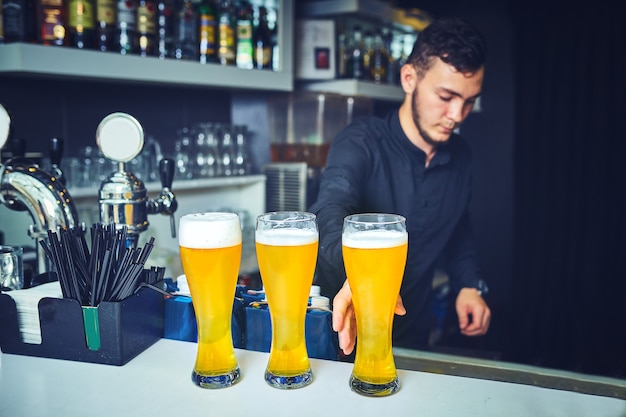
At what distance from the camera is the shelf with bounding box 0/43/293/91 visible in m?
1.60

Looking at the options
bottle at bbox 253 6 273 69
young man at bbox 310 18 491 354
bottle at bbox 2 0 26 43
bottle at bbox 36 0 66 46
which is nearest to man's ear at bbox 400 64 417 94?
young man at bbox 310 18 491 354

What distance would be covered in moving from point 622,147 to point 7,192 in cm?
220

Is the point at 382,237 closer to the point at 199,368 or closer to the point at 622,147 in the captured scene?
the point at 199,368

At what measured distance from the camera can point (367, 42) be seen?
2615mm

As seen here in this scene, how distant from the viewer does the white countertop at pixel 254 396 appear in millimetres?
756

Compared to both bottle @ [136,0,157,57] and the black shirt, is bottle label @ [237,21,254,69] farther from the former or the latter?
the black shirt

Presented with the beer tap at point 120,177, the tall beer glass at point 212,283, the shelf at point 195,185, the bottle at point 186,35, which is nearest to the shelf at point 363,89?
the shelf at point 195,185

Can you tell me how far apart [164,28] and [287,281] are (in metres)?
1.52

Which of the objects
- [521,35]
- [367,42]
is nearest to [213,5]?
[367,42]

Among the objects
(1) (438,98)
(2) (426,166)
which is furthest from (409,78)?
(2) (426,166)

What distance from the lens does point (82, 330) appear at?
3.00 feet

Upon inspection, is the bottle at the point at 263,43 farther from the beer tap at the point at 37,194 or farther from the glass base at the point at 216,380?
the glass base at the point at 216,380

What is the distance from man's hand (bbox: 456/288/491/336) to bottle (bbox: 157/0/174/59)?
1.22m

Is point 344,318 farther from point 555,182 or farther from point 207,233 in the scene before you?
point 555,182
